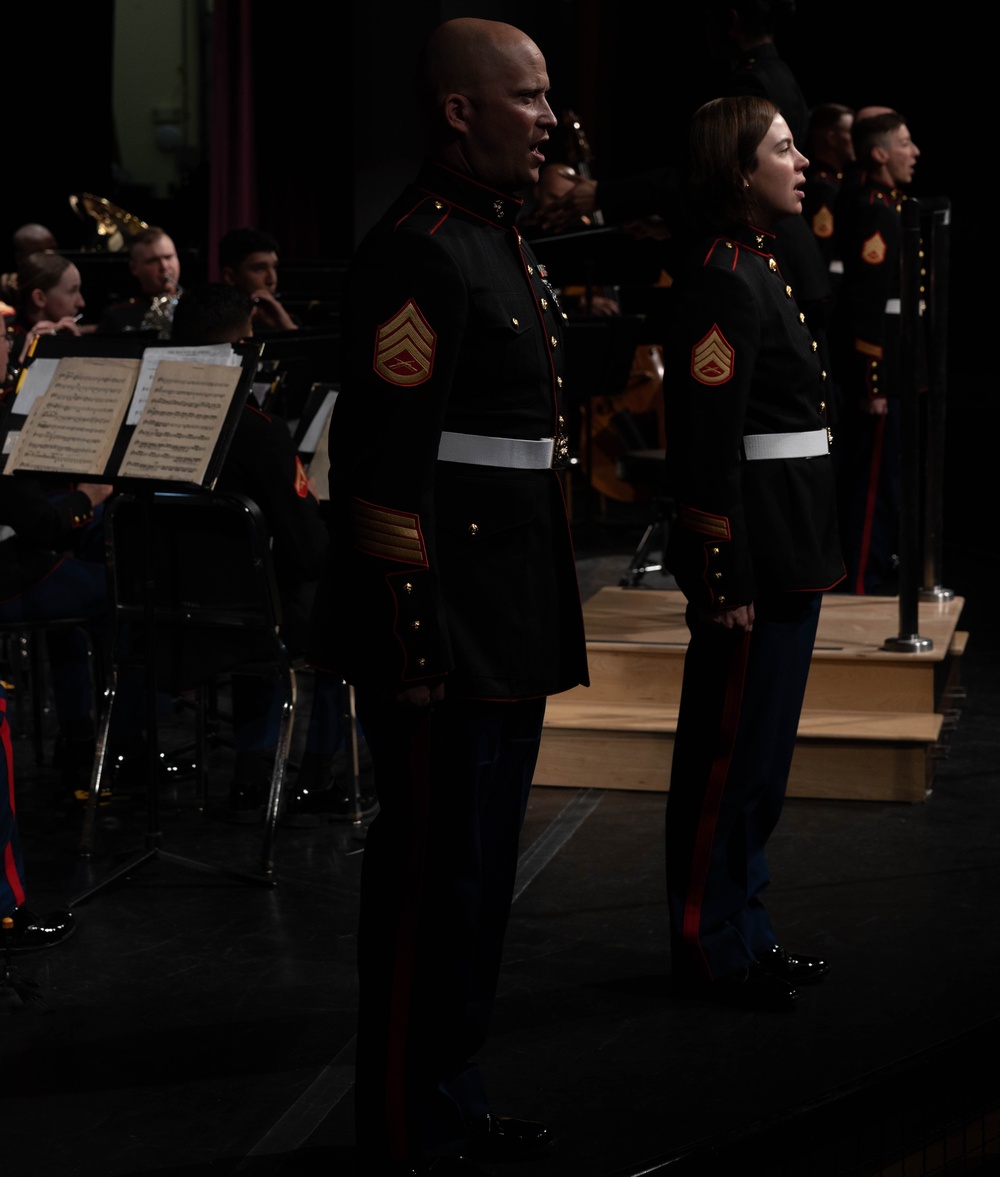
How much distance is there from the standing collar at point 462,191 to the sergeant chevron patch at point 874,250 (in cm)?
363

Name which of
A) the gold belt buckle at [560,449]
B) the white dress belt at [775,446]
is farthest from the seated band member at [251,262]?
the gold belt buckle at [560,449]

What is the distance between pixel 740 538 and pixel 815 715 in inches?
60.2

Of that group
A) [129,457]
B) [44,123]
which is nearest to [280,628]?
[129,457]

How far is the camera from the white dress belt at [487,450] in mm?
2092

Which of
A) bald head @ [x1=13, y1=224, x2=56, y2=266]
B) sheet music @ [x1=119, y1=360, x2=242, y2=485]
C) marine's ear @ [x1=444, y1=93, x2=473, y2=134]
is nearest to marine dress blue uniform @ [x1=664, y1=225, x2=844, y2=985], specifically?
marine's ear @ [x1=444, y1=93, x2=473, y2=134]

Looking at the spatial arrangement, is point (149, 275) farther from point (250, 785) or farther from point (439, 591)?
point (439, 591)

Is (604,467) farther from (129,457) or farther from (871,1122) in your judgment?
(871,1122)

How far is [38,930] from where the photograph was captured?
125 inches

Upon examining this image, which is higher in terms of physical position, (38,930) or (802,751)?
(802,751)

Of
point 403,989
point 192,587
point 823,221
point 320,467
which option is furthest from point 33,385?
point 823,221

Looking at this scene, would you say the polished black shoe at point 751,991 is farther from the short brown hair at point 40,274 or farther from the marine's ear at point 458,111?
the short brown hair at point 40,274

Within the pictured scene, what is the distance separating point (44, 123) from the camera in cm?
1049

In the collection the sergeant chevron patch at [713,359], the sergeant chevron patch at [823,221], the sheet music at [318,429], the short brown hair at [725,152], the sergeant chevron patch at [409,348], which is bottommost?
the sheet music at [318,429]

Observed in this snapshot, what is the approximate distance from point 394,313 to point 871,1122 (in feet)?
3.76
